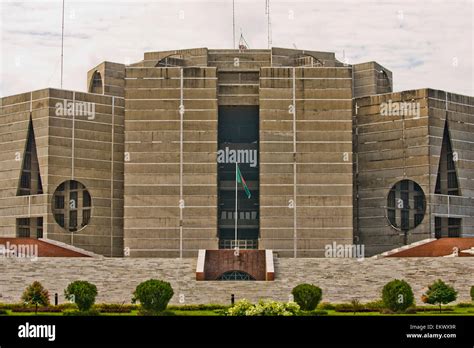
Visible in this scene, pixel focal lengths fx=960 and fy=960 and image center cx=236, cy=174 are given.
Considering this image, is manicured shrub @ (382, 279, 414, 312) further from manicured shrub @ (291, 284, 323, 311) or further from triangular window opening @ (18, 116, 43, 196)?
triangular window opening @ (18, 116, 43, 196)

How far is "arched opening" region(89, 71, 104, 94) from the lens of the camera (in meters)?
95.6

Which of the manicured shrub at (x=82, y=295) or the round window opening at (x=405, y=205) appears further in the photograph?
the round window opening at (x=405, y=205)

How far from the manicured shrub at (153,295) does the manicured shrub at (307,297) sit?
6.92m

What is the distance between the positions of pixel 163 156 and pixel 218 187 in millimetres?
6602

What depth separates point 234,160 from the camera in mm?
89625

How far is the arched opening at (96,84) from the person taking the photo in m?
95.6

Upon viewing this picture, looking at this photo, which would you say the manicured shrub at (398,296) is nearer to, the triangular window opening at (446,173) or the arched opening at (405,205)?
the arched opening at (405,205)

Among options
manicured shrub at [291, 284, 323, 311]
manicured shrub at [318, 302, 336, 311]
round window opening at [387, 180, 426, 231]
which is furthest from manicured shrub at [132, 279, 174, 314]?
round window opening at [387, 180, 426, 231]

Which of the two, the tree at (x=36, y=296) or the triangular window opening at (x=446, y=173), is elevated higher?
the triangular window opening at (x=446, y=173)

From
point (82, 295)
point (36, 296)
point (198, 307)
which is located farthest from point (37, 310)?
point (198, 307)

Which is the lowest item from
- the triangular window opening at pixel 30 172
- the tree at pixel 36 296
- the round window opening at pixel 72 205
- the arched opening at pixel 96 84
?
the tree at pixel 36 296

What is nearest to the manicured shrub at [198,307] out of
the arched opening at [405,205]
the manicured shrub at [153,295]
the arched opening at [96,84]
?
the manicured shrub at [153,295]

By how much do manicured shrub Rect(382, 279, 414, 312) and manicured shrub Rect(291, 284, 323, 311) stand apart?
362 centimetres
